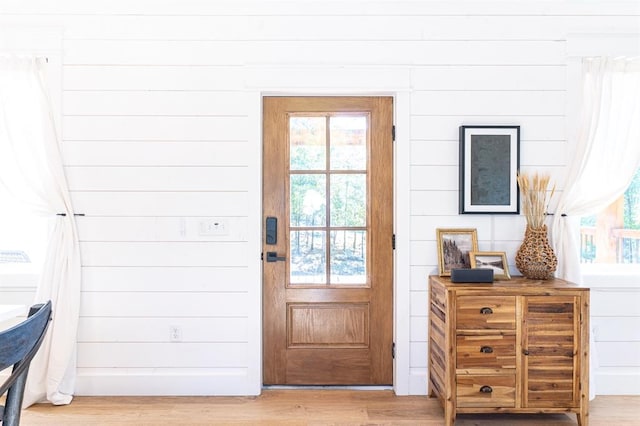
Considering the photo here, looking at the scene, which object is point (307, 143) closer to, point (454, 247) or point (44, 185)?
point (454, 247)

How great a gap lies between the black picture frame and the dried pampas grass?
2.7 inches

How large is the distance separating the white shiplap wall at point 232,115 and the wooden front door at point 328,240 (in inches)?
4.3

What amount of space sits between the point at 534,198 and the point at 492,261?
472mm

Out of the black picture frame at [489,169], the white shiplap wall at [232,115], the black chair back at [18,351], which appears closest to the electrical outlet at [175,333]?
the white shiplap wall at [232,115]

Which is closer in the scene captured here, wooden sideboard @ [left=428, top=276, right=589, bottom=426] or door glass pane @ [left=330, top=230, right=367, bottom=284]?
wooden sideboard @ [left=428, top=276, right=589, bottom=426]

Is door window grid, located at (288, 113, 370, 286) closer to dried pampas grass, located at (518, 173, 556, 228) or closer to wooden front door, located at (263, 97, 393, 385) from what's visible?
wooden front door, located at (263, 97, 393, 385)

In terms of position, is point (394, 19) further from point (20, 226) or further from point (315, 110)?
point (20, 226)

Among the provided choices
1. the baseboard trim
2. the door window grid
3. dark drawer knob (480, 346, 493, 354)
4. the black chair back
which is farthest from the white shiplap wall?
the black chair back

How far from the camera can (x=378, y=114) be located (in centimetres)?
296

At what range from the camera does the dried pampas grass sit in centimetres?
277

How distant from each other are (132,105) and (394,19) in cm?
177

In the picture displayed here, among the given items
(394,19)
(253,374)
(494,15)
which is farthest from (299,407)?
(494,15)

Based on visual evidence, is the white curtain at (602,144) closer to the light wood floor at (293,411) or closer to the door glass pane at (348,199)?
the light wood floor at (293,411)

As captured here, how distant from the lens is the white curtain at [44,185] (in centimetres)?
280
